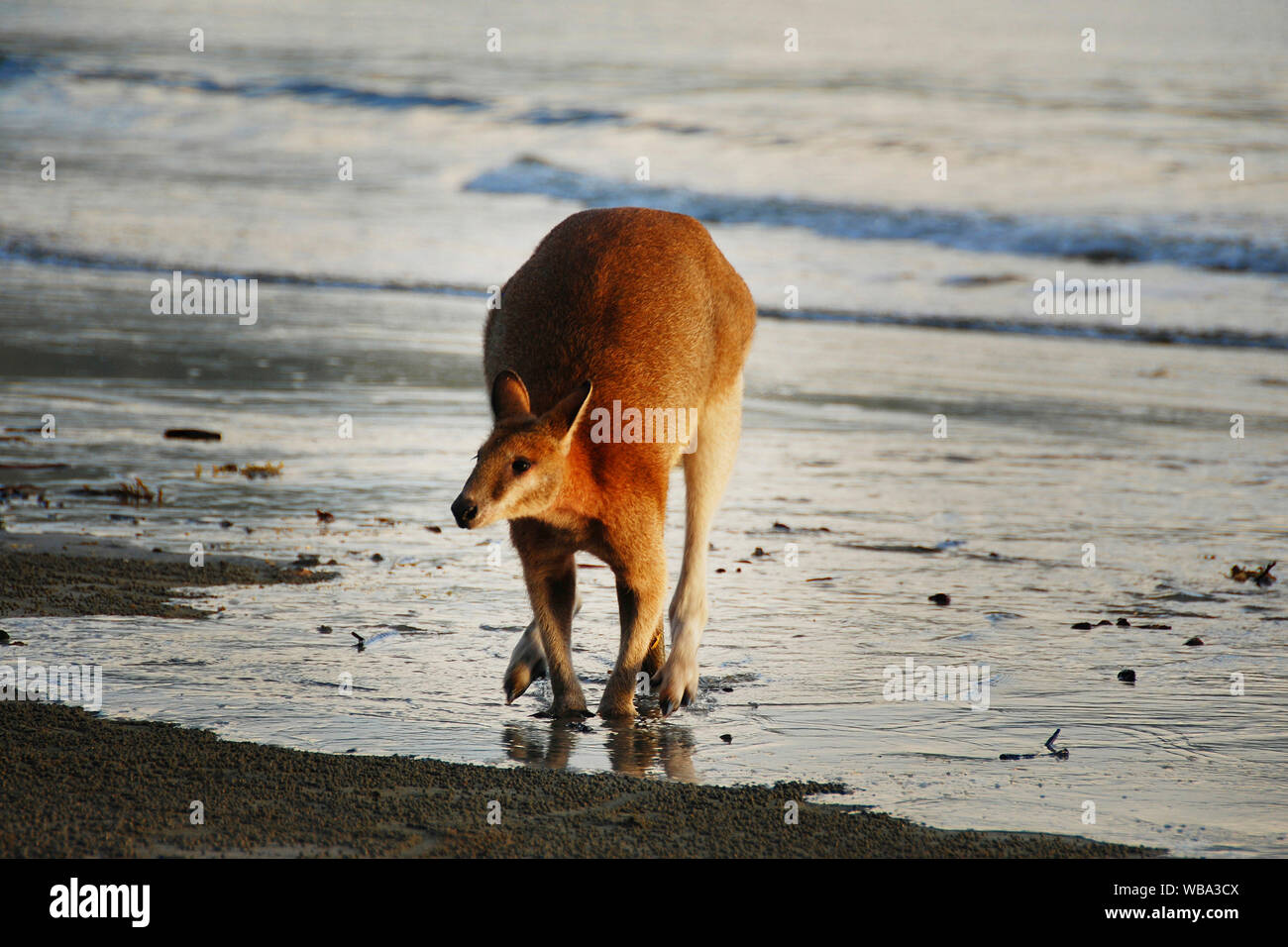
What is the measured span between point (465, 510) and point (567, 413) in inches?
19.6

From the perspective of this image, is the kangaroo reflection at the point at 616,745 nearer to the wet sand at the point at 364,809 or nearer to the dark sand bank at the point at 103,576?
the wet sand at the point at 364,809

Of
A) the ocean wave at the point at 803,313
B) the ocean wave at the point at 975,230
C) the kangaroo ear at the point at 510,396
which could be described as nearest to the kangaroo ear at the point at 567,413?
the kangaroo ear at the point at 510,396

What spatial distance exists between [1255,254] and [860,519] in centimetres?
1807

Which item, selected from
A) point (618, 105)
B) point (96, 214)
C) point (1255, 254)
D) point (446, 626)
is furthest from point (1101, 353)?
point (618, 105)

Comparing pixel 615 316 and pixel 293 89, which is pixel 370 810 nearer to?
pixel 615 316

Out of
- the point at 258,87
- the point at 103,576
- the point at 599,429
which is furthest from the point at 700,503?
the point at 258,87

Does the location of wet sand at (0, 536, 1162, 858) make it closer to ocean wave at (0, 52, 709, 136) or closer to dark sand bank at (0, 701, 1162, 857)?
dark sand bank at (0, 701, 1162, 857)

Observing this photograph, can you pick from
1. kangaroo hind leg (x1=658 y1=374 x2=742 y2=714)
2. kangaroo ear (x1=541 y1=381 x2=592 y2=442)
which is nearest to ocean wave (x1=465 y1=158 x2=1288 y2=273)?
kangaroo hind leg (x1=658 y1=374 x2=742 y2=714)

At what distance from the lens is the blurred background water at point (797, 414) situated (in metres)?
5.00

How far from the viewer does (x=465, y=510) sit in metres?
4.43

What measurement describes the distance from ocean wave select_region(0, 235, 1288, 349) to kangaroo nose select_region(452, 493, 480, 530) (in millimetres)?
15342

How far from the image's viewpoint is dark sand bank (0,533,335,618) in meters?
6.05

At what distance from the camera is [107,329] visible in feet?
48.0

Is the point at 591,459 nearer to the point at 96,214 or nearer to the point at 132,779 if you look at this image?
the point at 132,779
